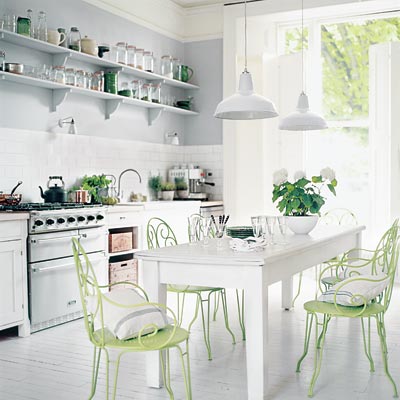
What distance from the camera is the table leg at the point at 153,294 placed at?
341cm

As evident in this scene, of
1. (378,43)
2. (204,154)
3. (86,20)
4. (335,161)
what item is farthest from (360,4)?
(86,20)

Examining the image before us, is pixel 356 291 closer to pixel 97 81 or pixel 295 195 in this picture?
pixel 295 195

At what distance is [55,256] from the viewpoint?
4898 mm

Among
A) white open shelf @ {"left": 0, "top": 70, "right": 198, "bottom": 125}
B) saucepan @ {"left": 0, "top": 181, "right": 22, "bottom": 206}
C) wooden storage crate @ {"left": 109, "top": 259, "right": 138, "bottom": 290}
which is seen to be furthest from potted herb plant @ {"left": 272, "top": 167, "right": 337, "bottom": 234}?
white open shelf @ {"left": 0, "top": 70, "right": 198, "bottom": 125}

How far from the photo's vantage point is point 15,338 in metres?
4.63

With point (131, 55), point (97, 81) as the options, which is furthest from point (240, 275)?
point (131, 55)

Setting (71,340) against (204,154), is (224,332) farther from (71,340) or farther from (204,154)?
(204,154)

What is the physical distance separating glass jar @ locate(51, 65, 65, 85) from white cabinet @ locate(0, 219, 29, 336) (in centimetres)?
157

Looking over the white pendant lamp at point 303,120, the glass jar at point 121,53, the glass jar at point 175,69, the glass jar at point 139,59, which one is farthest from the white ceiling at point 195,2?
the white pendant lamp at point 303,120

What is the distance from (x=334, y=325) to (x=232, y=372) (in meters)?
1.50

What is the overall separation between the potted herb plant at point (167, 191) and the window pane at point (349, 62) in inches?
82.3

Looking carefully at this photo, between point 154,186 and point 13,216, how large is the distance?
9.68ft

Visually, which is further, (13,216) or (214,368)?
(13,216)

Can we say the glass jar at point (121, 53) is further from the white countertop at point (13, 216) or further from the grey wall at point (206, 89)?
the white countertop at point (13, 216)
